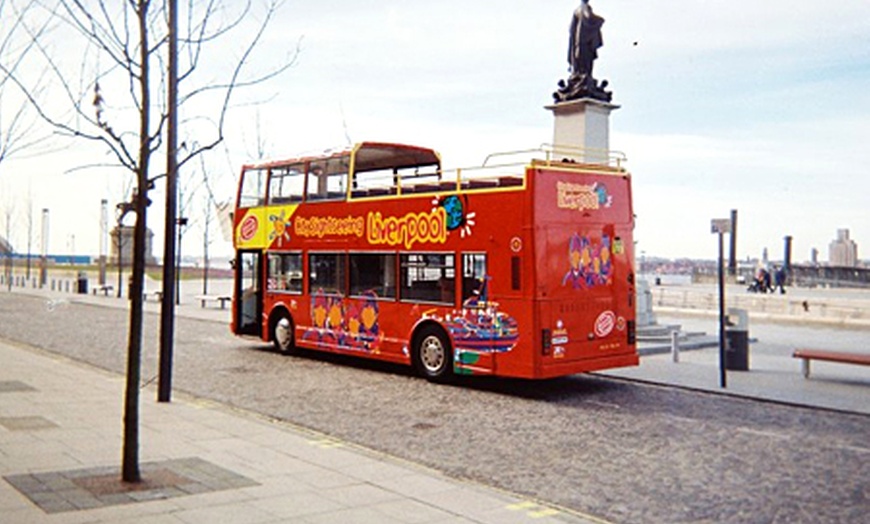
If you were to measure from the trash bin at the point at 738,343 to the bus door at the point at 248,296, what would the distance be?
970 cm

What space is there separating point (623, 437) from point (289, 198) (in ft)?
32.7

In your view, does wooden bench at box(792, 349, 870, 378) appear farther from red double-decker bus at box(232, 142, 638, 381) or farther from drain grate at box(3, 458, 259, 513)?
drain grate at box(3, 458, 259, 513)

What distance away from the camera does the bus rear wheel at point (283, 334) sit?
18016 mm

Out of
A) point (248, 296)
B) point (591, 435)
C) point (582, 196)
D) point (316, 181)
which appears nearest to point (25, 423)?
point (591, 435)

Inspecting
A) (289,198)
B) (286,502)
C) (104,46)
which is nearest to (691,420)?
(286,502)

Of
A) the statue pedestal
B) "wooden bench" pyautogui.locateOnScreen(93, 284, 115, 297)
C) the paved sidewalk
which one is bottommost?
the paved sidewalk

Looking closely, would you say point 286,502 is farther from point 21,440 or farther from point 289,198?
point 289,198

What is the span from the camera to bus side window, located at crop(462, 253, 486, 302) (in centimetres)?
1325

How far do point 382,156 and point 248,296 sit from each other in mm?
4765

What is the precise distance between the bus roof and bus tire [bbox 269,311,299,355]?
3.28 m

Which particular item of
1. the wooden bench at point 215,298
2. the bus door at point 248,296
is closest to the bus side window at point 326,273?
the bus door at point 248,296

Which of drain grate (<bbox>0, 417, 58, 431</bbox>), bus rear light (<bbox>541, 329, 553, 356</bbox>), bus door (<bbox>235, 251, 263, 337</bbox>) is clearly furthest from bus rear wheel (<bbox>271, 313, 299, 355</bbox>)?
drain grate (<bbox>0, 417, 58, 431</bbox>)

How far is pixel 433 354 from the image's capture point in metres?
14.2

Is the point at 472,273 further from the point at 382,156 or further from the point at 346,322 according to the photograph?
the point at 382,156
